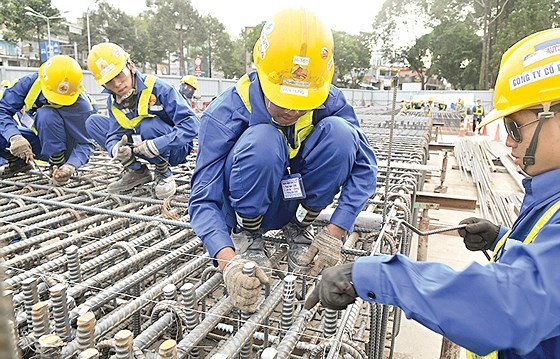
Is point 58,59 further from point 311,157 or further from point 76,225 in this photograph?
point 311,157

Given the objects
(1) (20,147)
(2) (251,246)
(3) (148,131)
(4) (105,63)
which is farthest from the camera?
(1) (20,147)

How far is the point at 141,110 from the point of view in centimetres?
364

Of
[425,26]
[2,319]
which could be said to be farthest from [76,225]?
[425,26]

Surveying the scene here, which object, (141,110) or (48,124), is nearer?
(141,110)

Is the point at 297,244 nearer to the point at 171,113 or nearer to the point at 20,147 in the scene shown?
the point at 171,113

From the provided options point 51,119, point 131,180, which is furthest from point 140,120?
point 51,119

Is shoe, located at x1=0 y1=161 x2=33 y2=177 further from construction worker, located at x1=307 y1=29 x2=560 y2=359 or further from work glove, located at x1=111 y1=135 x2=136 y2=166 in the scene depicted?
construction worker, located at x1=307 y1=29 x2=560 y2=359

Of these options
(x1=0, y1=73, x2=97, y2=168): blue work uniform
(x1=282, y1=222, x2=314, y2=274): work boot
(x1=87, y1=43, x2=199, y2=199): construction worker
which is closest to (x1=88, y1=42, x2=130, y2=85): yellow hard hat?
(x1=87, y1=43, x2=199, y2=199): construction worker

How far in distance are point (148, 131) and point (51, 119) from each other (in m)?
1.08

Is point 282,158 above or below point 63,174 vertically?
above

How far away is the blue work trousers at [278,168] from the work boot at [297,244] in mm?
67

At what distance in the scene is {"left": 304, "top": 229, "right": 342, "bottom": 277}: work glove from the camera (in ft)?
7.02

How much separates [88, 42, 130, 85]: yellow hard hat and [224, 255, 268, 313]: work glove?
2290mm

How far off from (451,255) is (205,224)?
12.4 feet
